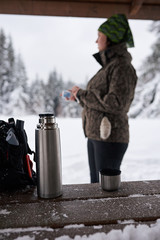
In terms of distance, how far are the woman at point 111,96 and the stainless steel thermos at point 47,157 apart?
61cm

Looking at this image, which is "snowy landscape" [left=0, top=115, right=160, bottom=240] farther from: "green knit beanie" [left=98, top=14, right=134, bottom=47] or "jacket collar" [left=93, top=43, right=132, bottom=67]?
"green knit beanie" [left=98, top=14, right=134, bottom=47]

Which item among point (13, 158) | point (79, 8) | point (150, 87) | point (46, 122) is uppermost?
point (79, 8)

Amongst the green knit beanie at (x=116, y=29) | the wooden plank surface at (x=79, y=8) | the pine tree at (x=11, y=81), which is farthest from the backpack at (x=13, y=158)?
the pine tree at (x=11, y=81)

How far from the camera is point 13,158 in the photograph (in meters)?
0.79

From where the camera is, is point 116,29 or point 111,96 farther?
point 116,29

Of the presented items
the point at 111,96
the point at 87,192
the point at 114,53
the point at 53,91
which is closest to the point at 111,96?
the point at 111,96

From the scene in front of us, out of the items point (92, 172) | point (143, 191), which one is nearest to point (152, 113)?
point (92, 172)

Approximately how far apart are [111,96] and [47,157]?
2.22 feet

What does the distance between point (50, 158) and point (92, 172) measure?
906 mm

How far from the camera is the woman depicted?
4.07 feet

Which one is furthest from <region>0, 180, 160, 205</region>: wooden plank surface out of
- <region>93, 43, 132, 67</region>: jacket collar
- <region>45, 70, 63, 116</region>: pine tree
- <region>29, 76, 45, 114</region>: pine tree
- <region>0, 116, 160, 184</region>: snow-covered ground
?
<region>29, 76, 45, 114</region>: pine tree

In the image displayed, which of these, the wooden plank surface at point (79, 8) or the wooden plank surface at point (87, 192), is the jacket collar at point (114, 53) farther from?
the wooden plank surface at point (79, 8)

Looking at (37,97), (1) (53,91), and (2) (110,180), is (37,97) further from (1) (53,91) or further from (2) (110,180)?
(2) (110,180)

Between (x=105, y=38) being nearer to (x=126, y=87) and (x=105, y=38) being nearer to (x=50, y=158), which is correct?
(x=126, y=87)
